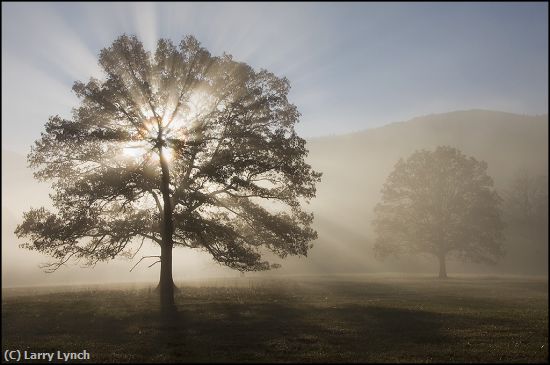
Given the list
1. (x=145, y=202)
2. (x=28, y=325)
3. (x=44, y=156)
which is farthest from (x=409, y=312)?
(x=44, y=156)

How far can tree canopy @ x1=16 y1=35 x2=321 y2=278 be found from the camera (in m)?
23.8

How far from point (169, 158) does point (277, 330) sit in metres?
11.9

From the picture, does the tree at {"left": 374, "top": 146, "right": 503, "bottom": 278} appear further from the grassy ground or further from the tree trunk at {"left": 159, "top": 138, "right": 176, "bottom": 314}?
the tree trunk at {"left": 159, "top": 138, "right": 176, "bottom": 314}

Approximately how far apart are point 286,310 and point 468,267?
78596mm

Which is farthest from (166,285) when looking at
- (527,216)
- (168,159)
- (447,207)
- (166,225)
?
(527,216)

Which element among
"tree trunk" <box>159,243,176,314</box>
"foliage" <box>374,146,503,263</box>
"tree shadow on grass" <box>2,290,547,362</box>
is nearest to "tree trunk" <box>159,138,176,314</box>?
"tree trunk" <box>159,243,176,314</box>

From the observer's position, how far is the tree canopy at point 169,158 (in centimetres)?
2383

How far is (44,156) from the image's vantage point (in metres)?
26.3

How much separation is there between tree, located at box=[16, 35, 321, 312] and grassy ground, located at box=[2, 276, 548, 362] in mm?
2878

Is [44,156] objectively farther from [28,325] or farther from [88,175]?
[28,325]

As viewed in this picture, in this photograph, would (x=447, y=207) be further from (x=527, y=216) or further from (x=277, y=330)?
(x=277, y=330)

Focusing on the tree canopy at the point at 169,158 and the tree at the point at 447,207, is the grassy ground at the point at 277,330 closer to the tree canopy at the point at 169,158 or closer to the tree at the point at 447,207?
the tree canopy at the point at 169,158

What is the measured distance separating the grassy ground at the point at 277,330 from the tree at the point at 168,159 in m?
2.88

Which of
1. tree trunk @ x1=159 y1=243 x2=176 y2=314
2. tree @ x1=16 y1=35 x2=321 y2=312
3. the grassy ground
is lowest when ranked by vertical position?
the grassy ground
